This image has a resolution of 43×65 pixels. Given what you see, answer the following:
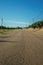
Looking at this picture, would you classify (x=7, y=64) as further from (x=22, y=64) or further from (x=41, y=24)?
A: (x=41, y=24)

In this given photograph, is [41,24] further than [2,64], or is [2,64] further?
[41,24]

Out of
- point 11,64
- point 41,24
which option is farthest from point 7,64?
point 41,24

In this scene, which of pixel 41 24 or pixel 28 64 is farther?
pixel 41 24

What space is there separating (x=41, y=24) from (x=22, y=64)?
124m

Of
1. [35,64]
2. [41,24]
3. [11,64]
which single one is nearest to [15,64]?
[11,64]

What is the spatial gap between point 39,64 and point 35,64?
0.18 meters

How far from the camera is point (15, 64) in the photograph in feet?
23.8

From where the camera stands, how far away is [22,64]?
23.9 feet

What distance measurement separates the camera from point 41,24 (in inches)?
5123

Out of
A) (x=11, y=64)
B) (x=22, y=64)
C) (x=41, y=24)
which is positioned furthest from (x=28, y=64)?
(x=41, y=24)

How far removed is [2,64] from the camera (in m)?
7.21

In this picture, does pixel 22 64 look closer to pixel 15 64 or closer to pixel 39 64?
pixel 15 64

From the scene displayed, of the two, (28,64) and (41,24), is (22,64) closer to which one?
(28,64)

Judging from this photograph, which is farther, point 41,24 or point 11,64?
point 41,24
